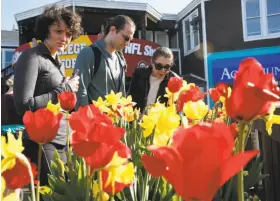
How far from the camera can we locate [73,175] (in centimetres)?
121

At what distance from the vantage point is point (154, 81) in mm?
2811

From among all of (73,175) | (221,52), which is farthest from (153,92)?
(221,52)

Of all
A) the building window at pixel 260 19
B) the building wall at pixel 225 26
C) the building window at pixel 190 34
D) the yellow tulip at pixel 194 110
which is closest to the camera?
the yellow tulip at pixel 194 110

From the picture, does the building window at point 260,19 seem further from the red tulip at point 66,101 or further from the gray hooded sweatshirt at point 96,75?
the red tulip at point 66,101

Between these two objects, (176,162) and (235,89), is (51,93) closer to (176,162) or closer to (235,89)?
(235,89)

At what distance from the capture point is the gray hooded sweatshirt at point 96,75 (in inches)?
93.1

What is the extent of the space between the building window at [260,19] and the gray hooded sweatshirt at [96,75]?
11.9 meters

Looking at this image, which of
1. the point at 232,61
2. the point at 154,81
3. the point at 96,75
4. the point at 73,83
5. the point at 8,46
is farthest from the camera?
the point at 8,46

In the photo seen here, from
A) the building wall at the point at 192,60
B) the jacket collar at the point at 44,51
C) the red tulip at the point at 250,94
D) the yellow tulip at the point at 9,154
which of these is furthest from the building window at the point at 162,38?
the yellow tulip at the point at 9,154

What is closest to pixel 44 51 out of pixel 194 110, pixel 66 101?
pixel 66 101

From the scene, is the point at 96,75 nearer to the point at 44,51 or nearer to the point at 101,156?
the point at 44,51

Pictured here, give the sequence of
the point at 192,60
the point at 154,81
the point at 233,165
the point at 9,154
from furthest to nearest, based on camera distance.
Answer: the point at 192,60 < the point at 154,81 < the point at 9,154 < the point at 233,165

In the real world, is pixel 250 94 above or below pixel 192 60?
below

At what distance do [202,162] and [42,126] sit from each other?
512 millimetres
